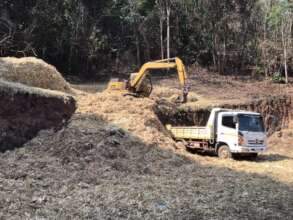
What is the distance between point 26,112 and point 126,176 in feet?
12.8

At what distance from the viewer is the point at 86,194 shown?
1023cm

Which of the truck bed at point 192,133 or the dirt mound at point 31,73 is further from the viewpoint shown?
the truck bed at point 192,133

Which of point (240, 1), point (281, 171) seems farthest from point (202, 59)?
point (281, 171)

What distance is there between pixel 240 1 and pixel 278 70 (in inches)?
205

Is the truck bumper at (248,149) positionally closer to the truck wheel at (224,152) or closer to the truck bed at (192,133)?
the truck wheel at (224,152)

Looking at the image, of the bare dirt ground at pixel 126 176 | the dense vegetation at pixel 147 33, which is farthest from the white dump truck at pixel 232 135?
the dense vegetation at pixel 147 33

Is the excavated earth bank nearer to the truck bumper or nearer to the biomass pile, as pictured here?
the truck bumper

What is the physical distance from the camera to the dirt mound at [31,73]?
62.8 feet

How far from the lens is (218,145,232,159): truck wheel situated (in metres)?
18.7

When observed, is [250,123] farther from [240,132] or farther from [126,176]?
[126,176]

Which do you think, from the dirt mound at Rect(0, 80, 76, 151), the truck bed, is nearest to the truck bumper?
the truck bed

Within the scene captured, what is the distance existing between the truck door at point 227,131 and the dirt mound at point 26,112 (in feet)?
18.4

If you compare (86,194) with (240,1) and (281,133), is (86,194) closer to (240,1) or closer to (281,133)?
(281,133)

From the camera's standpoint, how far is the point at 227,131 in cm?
1886
